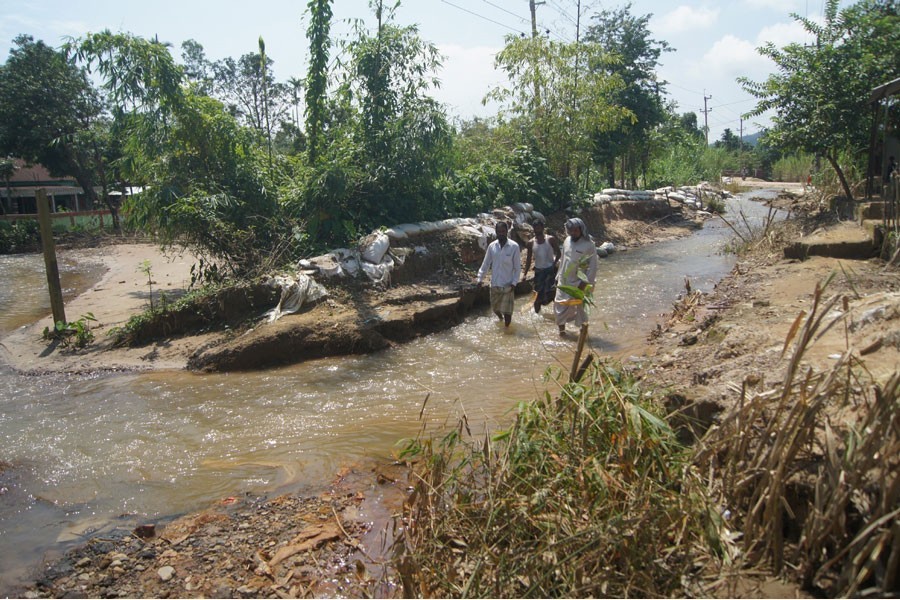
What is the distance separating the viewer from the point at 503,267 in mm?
7781

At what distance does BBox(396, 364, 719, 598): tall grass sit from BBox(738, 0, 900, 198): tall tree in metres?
10.2

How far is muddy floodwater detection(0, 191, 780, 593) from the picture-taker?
4117 millimetres

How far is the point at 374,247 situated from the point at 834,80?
8.65 metres

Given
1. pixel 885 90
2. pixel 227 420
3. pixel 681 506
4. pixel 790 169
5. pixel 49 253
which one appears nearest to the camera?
pixel 681 506

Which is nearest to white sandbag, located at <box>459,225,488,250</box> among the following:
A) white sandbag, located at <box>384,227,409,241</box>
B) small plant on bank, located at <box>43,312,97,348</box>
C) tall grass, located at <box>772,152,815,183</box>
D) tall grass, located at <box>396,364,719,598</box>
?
white sandbag, located at <box>384,227,409,241</box>

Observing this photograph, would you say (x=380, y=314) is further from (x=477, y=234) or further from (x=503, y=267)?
(x=477, y=234)

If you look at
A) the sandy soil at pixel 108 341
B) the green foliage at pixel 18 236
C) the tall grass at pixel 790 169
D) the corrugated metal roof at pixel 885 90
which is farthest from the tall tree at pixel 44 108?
the tall grass at pixel 790 169

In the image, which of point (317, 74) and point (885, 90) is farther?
point (317, 74)

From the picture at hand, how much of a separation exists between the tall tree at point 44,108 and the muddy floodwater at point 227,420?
1725cm

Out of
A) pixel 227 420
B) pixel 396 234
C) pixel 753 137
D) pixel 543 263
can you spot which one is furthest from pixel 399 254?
pixel 753 137

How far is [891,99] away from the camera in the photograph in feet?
33.0

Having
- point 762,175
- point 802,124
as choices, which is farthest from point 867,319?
point 762,175

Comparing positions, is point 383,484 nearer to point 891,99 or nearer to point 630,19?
point 891,99

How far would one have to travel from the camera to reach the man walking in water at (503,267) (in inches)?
305
